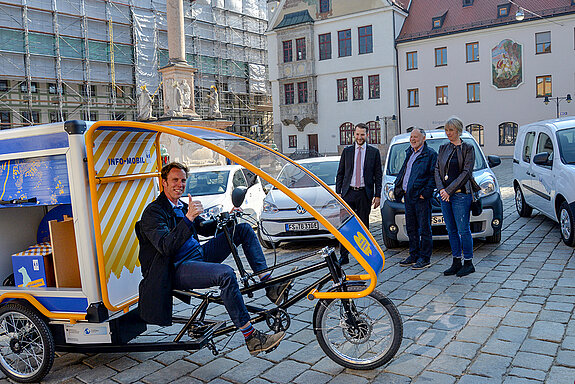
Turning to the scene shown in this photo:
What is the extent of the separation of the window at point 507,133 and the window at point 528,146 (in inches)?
1170

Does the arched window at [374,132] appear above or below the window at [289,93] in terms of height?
below

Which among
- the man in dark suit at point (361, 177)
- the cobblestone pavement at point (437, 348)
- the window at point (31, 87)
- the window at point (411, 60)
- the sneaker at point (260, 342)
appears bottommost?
the cobblestone pavement at point (437, 348)

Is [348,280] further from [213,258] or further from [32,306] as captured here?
[32,306]

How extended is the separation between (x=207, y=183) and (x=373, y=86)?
3345cm

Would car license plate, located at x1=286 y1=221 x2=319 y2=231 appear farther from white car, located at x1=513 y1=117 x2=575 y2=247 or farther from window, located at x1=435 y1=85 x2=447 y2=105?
window, located at x1=435 y1=85 x2=447 y2=105

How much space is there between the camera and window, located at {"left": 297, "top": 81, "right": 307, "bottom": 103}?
4562 centimetres

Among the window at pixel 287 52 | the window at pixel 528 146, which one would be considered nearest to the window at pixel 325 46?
the window at pixel 287 52

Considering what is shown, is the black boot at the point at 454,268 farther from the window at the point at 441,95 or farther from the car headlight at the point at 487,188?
the window at the point at 441,95

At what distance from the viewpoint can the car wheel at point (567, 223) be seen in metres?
7.88

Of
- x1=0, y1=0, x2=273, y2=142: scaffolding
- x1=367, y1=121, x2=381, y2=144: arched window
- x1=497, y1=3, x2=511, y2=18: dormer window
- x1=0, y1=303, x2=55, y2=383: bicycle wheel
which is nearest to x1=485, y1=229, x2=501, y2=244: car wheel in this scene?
x1=0, y1=303, x2=55, y2=383: bicycle wheel

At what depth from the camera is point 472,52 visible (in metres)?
39.5

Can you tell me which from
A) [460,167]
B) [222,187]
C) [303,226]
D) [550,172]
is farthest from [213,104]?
[460,167]

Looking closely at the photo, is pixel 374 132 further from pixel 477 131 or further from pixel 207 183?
pixel 207 183

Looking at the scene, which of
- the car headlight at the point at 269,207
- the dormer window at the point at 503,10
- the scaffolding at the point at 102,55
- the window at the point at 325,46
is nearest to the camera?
the car headlight at the point at 269,207
